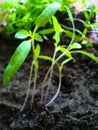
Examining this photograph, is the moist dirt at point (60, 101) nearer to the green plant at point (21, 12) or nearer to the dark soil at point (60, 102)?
the dark soil at point (60, 102)

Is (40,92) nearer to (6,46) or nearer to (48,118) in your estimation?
(48,118)

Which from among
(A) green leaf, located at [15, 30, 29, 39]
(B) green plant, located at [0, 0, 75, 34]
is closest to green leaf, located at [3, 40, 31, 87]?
(A) green leaf, located at [15, 30, 29, 39]

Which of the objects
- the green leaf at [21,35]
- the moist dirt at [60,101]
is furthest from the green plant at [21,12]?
the green leaf at [21,35]

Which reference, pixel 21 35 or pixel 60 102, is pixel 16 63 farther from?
pixel 60 102

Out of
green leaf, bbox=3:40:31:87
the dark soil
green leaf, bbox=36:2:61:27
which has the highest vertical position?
green leaf, bbox=36:2:61:27

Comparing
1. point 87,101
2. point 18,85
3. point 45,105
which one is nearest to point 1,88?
point 18,85

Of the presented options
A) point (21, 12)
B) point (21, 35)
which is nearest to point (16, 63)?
point (21, 35)

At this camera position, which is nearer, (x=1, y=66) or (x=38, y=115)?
(x=38, y=115)

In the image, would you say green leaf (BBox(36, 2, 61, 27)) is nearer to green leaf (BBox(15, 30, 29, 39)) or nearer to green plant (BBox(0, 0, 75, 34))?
green leaf (BBox(15, 30, 29, 39))

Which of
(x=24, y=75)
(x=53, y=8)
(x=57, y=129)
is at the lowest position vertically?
(x=57, y=129)
